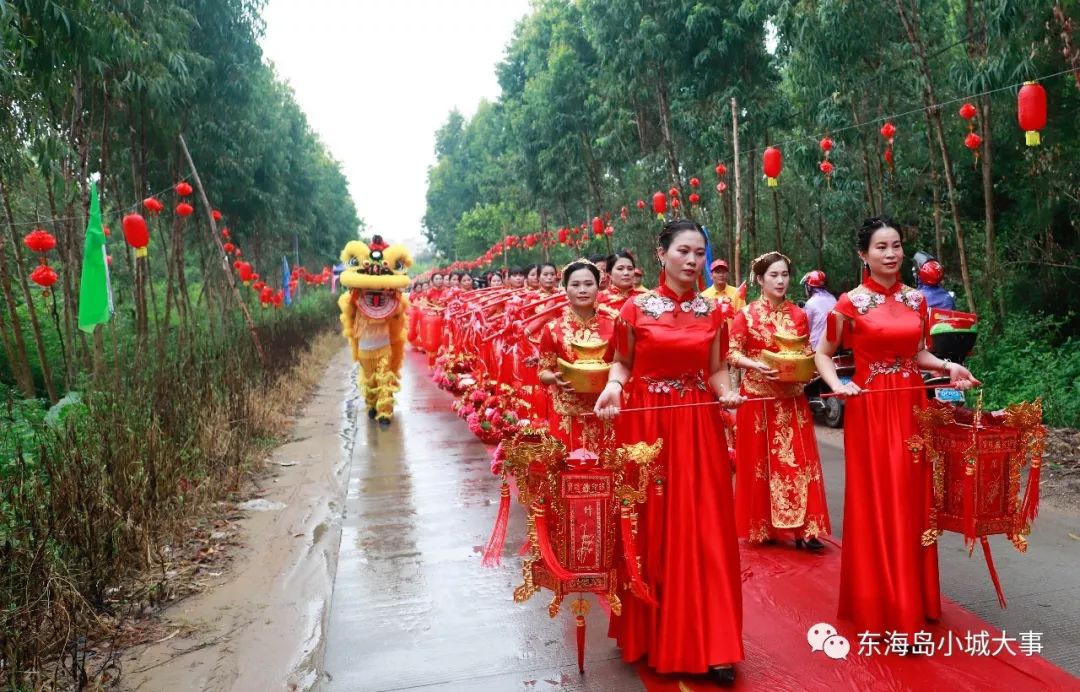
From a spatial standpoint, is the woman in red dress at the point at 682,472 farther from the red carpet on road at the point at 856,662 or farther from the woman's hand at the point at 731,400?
the red carpet on road at the point at 856,662

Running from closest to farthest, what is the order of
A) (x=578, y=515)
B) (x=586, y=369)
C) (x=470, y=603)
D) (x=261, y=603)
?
(x=578, y=515) → (x=470, y=603) → (x=261, y=603) → (x=586, y=369)

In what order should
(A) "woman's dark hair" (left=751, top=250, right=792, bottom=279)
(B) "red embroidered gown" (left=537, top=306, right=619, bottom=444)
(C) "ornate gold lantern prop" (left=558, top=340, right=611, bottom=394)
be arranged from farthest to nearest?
1. (A) "woman's dark hair" (left=751, top=250, right=792, bottom=279)
2. (B) "red embroidered gown" (left=537, top=306, right=619, bottom=444)
3. (C) "ornate gold lantern prop" (left=558, top=340, right=611, bottom=394)

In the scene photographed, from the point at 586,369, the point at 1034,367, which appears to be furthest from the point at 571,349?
the point at 1034,367

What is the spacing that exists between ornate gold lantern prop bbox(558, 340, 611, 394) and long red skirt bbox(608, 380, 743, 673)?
1.08 meters

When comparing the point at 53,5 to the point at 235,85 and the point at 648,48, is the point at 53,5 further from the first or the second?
the point at 648,48

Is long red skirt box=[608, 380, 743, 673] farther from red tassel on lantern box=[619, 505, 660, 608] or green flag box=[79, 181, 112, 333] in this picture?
green flag box=[79, 181, 112, 333]

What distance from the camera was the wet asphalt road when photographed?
2891mm

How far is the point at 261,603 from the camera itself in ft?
12.3

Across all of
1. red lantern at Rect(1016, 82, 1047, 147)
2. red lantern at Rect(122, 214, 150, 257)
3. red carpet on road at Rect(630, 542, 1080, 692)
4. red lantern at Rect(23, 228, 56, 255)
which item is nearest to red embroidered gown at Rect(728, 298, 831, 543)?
red carpet on road at Rect(630, 542, 1080, 692)

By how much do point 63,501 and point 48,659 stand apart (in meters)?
0.73

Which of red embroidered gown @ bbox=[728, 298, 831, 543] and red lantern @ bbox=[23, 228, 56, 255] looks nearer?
red embroidered gown @ bbox=[728, 298, 831, 543]

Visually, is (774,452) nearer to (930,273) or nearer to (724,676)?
(724,676)

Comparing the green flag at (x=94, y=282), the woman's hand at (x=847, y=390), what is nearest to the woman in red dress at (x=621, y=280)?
the woman's hand at (x=847, y=390)

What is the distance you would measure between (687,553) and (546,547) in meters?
0.50
